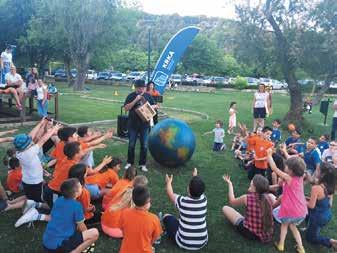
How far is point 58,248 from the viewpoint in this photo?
15.6 ft

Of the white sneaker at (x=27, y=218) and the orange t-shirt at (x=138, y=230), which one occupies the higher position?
the orange t-shirt at (x=138, y=230)

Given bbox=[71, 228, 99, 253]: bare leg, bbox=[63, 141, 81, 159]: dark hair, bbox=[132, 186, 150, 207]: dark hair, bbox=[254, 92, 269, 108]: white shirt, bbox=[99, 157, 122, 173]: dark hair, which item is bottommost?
bbox=[71, 228, 99, 253]: bare leg

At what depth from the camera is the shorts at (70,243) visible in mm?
4785

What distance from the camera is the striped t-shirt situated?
546cm

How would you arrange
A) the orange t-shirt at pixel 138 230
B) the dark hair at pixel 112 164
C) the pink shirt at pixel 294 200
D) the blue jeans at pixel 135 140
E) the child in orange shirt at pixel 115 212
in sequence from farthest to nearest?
1. the blue jeans at pixel 135 140
2. the dark hair at pixel 112 164
3. the pink shirt at pixel 294 200
4. the child in orange shirt at pixel 115 212
5. the orange t-shirt at pixel 138 230

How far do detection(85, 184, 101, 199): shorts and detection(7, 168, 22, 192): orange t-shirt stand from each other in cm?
152

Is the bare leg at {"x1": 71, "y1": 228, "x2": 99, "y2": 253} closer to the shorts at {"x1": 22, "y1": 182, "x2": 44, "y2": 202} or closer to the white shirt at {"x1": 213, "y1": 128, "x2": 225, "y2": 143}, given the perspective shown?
the shorts at {"x1": 22, "y1": 182, "x2": 44, "y2": 202}

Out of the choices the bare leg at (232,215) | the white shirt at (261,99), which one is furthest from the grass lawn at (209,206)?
the white shirt at (261,99)

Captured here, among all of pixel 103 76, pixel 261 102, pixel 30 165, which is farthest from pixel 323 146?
pixel 103 76

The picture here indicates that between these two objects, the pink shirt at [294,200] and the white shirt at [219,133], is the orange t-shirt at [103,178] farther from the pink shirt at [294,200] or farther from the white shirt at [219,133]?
the white shirt at [219,133]

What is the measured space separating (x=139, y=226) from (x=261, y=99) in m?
11.2

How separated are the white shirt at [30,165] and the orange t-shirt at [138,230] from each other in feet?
8.11

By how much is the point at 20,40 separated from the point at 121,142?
32.7m

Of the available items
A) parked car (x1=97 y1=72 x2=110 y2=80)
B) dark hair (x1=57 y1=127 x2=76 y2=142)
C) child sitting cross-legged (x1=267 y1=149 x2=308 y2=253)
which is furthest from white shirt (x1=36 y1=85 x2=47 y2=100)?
parked car (x1=97 y1=72 x2=110 y2=80)
